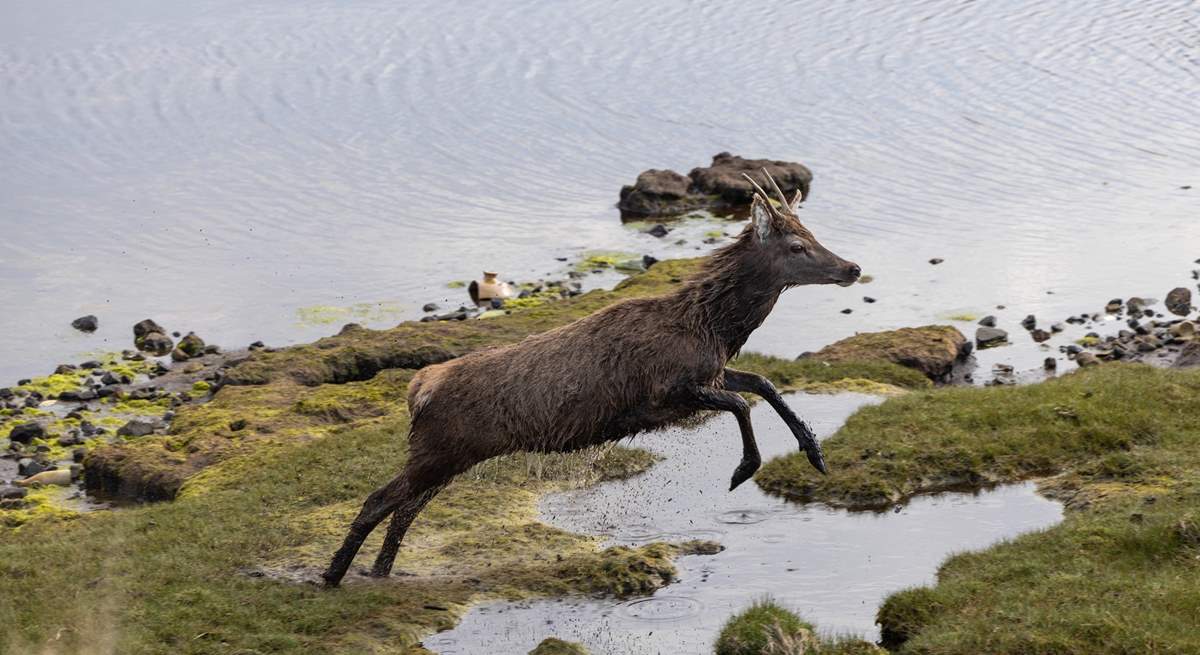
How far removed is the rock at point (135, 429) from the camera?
27.7 metres

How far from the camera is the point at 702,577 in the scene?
17.0 m

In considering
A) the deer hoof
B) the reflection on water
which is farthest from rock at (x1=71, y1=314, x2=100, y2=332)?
the deer hoof

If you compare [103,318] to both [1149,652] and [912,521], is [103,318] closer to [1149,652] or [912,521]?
[912,521]

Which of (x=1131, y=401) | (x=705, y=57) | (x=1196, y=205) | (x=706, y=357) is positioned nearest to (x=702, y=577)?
(x=706, y=357)

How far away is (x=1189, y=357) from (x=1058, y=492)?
10.1m

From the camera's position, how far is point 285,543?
722 inches

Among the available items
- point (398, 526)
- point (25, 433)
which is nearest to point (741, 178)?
point (25, 433)

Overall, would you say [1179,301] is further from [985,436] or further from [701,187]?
[701,187]

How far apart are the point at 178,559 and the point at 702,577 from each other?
6178 mm

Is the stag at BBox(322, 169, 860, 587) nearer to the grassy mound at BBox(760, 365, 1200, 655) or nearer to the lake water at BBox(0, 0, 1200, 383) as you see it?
the grassy mound at BBox(760, 365, 1200, 655)

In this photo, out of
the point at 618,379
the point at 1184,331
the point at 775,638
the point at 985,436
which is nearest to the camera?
the point at 775,638

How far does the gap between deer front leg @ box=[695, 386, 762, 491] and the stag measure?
0.02 meters

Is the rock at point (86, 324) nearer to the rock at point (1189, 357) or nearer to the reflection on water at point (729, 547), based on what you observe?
the reflection on water at point (729, 547)

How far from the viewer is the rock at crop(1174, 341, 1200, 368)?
89.4 ft
